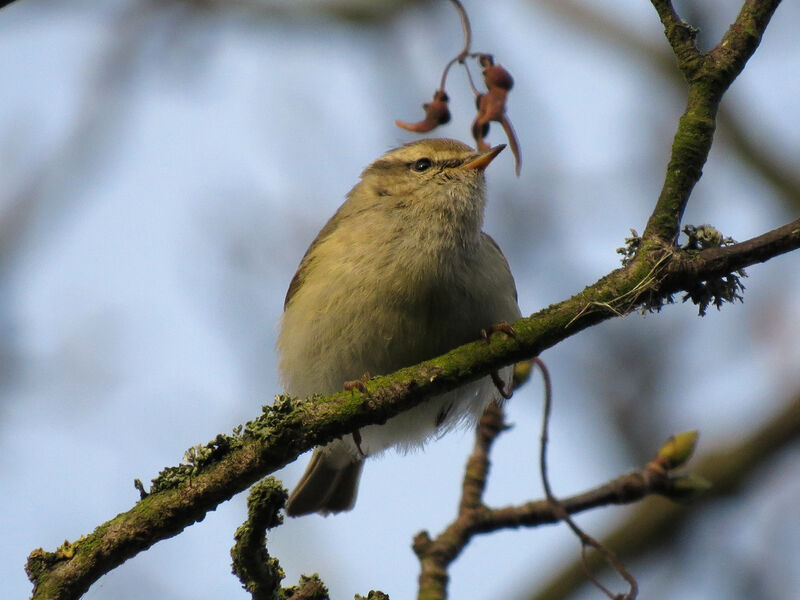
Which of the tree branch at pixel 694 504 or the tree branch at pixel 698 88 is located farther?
the tree branch at pixel 694 504

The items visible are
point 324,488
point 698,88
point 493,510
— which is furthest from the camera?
point 324,488

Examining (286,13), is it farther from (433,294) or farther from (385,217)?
(433,294)

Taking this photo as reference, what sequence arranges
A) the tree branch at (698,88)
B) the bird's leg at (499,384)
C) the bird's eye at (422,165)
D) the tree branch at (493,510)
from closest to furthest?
1. the tree branch at (698,88)
2. the bird's leg at (499,384)
3. the tree branch at (493,510)
4. the bird's eye at (422,165)

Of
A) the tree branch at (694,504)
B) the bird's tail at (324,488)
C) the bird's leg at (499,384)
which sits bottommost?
the tree branch at (694,504)

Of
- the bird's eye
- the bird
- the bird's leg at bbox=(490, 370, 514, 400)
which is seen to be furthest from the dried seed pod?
the bird's leg at bbox=(490, 370, 514, 400)

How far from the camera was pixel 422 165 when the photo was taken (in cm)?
459

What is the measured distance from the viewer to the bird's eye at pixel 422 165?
15.0ft

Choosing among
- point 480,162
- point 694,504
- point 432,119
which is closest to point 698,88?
point 432,119

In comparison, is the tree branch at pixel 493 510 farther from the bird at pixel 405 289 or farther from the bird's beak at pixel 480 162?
the bird's beak at pixel 480 162

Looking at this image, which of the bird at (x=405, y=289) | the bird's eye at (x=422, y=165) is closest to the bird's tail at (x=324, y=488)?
the bird at (x=405, y=289)

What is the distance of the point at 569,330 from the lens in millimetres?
2502

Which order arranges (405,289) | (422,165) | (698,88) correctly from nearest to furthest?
1. (698,88)
2. (405,289)
3. (422,165)

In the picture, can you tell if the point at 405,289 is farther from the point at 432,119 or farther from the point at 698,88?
the point at 698,88

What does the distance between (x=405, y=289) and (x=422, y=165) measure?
3.41 ft
